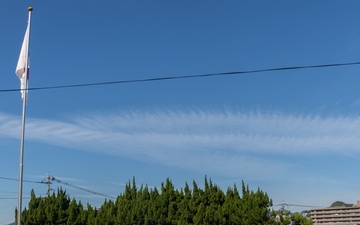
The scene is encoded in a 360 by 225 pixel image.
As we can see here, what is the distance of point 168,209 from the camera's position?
128ft

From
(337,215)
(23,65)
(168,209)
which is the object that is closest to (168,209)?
(168,209)

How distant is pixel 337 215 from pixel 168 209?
108473 mm

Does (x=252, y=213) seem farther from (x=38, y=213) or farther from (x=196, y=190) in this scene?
(x=38, y=213)

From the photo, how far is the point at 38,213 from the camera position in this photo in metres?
36.9

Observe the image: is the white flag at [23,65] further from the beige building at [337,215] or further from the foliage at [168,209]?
the beige building at [337,215]

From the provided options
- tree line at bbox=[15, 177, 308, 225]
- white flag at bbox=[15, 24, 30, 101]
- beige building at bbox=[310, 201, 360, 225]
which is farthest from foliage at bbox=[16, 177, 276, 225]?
beige building at bbox=[310, 201, 360, 225]

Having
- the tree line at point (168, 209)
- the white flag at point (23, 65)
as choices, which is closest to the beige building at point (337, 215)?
the tree line at point (168, 209)

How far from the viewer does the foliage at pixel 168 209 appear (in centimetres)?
3669

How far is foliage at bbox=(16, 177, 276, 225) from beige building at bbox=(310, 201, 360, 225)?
93018 millimetres

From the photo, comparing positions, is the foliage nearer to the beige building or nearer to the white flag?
the white flag

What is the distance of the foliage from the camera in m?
36.7

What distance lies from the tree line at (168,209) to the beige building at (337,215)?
92875 mm

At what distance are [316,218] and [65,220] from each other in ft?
393

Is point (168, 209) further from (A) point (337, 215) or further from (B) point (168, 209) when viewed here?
(A) point (337, 215)
